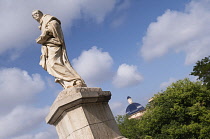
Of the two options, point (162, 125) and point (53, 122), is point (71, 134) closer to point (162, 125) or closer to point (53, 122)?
point (53, 122)

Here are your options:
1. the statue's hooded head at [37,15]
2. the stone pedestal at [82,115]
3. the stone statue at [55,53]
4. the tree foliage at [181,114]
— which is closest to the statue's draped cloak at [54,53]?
the stone statue at [55,53]

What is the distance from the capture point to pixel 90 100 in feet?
23.4

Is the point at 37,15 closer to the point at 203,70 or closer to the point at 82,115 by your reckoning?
the point at 82,115

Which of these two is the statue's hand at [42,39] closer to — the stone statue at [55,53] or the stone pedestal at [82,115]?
the stone statue at [55,53]

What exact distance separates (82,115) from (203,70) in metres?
22.7

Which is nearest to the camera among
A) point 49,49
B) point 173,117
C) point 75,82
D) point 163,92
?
point 75,82

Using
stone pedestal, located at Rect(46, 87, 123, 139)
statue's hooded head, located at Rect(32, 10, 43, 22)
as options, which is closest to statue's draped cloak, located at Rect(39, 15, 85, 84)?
statue's hooded head, located at Rect(32, 10, 43, 22)

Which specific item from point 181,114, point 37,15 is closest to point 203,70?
point 181,114

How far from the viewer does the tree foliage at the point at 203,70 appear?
87.4ft

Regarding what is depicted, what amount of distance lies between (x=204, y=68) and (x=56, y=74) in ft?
72.5

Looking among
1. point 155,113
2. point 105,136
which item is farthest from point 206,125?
point 105,136

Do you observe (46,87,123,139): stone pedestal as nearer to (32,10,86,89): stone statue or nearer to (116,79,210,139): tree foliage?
(32,10,86,89): stone statue

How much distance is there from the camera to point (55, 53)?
26.5 feet

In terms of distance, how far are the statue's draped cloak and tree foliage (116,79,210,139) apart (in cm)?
1848
